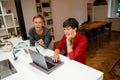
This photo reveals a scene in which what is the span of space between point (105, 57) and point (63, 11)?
2.54m

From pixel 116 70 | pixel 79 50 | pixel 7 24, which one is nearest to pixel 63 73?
pixel 79 50

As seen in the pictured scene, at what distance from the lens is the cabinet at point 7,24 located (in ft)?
9.74

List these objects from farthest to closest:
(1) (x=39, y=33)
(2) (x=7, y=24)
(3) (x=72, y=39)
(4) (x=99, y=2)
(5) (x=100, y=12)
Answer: (5) (x=100, y=12)
(4) (x=99, y=2)
(2) (x=7, y=24)
(1) (x=39, y=33)
(3) (x=72, y=39)

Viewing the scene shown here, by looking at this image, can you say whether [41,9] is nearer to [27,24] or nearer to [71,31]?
[27,24]

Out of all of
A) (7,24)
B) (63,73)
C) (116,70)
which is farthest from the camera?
(7,24)

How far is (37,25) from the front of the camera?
6.48 ft

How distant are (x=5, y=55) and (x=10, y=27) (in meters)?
1.62

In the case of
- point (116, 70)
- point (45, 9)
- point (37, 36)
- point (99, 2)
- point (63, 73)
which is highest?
point (99, 2)

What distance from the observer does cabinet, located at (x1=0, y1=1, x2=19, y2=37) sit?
9.74 ft

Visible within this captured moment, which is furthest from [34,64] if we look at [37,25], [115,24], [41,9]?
[115,24]

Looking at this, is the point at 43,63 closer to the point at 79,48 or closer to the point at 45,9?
the point at 79,48

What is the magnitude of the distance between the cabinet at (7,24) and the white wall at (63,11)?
1.75 metres

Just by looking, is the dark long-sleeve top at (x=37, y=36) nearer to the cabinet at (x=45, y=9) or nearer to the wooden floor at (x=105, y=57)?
the wooden floor at (x=105, y=57)

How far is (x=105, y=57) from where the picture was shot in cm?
320
